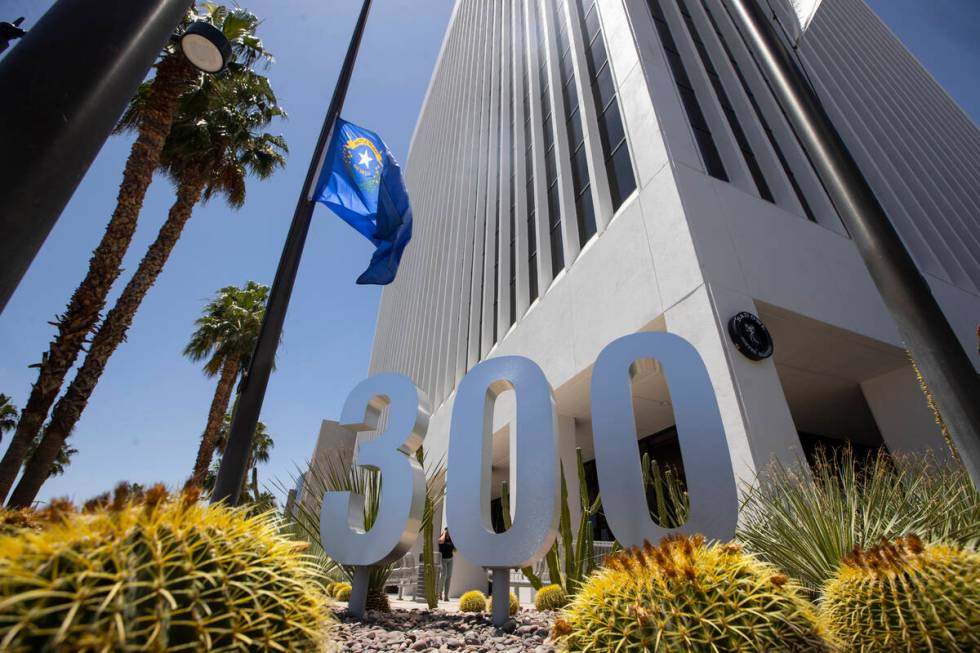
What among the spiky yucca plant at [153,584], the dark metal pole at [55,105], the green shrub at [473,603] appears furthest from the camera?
the green shrub at [473,603]

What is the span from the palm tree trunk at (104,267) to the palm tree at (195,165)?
404mm

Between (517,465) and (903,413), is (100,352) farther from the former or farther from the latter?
(903,413)

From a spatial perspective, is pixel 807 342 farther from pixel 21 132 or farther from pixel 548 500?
pixel 21 132

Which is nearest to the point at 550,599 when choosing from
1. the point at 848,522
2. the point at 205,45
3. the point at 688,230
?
the point at 848,522

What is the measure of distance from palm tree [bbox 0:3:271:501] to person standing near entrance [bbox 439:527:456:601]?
8328 millimetres

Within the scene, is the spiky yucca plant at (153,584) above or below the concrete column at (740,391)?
below

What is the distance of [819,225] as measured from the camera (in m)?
9.85

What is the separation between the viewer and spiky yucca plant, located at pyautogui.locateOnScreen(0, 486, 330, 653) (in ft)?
3.45

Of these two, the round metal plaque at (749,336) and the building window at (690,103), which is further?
the building window at (690,103)

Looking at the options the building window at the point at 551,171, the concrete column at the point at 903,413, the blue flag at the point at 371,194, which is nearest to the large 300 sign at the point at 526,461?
the blue flag at the point at 371,194

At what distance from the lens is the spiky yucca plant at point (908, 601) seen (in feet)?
6.50

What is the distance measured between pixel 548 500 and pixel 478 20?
116ft

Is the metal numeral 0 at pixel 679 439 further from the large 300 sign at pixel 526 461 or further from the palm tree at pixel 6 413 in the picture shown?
the palm tree at pixel 6 413

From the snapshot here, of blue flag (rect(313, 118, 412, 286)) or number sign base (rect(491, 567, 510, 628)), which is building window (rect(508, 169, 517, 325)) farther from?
number sign base (rect(491, 567, 510, 628))
